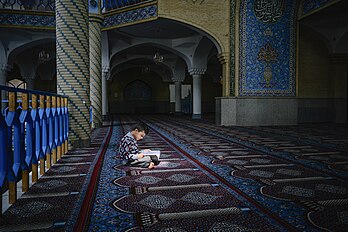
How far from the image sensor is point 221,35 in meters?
7.83

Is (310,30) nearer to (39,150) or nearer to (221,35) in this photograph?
(221,35)

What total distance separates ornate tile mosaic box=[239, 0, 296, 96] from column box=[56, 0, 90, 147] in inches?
189

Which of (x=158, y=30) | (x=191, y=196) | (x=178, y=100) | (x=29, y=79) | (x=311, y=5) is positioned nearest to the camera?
(x=191, y=196)

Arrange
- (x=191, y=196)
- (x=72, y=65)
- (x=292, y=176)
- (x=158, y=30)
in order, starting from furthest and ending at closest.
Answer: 1. (x=158, y=30)
2. (x=72, y=65)
3. (x=292, y=176)
4. (x=191, y=196)

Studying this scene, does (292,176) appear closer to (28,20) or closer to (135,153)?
(135,153)

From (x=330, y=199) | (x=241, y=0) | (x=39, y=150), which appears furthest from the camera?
(x=241, y=0)

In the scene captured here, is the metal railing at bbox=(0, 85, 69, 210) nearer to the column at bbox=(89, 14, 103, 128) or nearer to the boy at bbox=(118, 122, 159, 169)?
the boy at bbox=(118, 122, 159, 169)

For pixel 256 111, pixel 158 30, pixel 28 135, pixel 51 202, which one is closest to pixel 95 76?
pixel 158 30

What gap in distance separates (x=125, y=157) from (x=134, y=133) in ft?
0.86

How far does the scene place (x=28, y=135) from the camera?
2.18 metres

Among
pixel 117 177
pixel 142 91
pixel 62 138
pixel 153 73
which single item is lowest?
pixel 117 177

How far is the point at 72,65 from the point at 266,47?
18.3 ft

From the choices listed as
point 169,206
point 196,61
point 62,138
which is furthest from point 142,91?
point 169,206

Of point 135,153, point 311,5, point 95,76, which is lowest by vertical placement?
point 135,153
